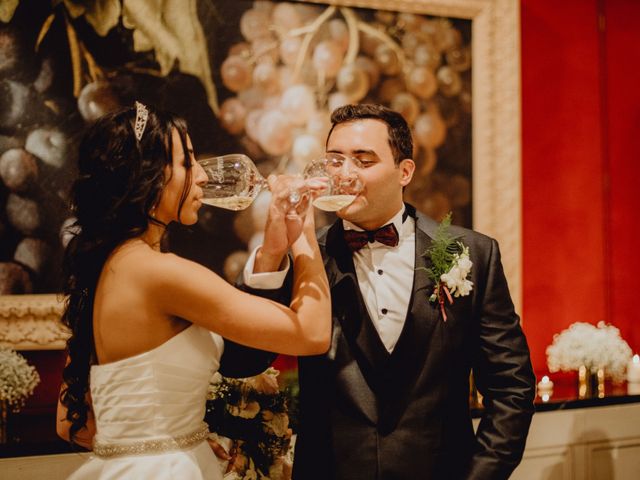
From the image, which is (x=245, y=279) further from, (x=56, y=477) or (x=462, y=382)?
(x=56, y=477)

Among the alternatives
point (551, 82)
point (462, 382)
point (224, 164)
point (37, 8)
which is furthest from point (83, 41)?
point (551, 82)

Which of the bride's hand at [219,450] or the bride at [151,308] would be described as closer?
the bride at [151,308]

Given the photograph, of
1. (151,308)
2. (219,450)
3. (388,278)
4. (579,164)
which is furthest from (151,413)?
(579,164)

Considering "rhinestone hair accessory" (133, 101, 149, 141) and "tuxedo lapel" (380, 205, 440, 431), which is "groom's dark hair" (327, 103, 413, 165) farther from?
"rhinestone hair accessory" (133, 101, 149, 141)

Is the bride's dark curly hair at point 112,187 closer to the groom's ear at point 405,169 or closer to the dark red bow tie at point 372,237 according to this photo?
the dark red bow tie at point 372,237

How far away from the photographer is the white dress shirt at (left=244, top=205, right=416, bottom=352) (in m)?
1.99

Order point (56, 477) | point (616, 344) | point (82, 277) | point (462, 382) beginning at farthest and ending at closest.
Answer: point (616, 344) < point (56, 477) < point (462, 382) < point (82, 277)

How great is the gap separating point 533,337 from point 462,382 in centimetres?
218

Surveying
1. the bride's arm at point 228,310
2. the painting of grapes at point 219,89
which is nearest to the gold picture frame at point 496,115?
the painting of grapes at point 219,89

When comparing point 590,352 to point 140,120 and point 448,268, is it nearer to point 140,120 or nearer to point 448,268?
point 448,268

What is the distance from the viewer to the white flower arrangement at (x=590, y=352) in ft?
11.6

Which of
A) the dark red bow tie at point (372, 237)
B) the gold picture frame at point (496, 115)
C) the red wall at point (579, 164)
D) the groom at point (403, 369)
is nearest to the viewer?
the groom at point (403, 369)

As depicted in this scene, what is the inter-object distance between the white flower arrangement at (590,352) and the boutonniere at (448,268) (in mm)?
1909

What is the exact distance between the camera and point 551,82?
4.00 metres
